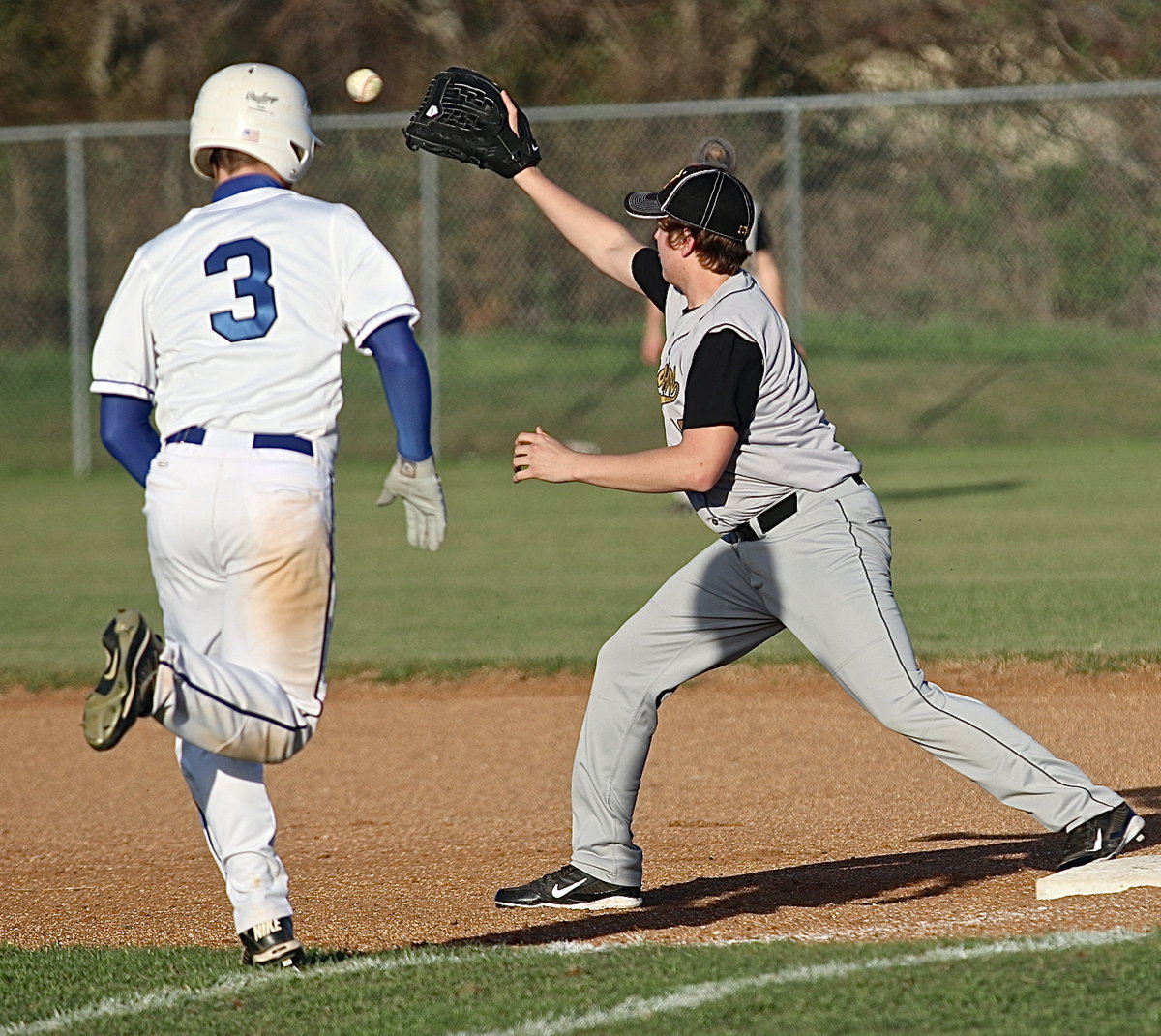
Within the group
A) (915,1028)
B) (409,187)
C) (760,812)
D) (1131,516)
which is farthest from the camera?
(409,187)

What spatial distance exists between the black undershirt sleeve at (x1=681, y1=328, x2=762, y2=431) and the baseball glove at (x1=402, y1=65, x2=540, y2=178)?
1145mm

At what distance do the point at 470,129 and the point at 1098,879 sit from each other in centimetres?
259

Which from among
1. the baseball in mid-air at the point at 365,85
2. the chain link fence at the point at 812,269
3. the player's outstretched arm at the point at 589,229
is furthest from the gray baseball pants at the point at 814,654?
the chain link fence at the point at 812,269

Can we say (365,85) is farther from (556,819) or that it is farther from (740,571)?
(556,819)

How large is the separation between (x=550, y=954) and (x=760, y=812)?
1.98 metres

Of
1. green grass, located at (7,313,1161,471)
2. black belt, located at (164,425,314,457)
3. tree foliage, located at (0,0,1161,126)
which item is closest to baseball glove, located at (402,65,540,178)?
black belt, located at (164,425,314,457)

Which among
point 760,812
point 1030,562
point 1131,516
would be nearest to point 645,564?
point 1030,562

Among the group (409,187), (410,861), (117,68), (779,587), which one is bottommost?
(410,861)

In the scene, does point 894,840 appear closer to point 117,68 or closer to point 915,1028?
point 915,1028

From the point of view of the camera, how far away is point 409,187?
18.3m

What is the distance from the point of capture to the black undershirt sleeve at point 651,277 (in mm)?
4801

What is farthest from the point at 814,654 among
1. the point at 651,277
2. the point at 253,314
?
the point at 253,314

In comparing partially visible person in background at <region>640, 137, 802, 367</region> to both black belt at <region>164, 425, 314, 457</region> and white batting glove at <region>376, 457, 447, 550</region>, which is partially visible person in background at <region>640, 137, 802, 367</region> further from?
black belt at <region>164, 425, 314, 457</region>

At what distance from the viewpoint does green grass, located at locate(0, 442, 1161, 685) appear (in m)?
8.55
